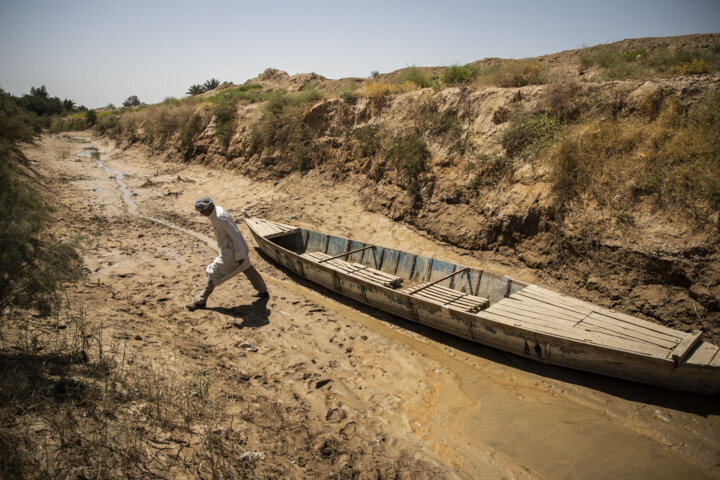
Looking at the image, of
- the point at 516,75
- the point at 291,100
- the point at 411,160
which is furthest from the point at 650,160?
the point at 291,100

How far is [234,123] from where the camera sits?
57.2ft

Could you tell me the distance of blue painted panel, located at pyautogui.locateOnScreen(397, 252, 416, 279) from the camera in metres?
7.74

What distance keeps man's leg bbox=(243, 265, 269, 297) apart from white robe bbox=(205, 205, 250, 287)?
0.73ft

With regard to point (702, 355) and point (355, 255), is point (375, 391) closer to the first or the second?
point (702, 355)

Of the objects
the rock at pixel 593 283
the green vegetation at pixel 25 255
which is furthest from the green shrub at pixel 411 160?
the green vegetation at pixel 25 255

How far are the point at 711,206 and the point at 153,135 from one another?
24417 millimetres

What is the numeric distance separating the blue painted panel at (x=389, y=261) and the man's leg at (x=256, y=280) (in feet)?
8.23

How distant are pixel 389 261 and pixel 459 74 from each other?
6824mm

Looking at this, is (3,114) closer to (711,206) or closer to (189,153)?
(189,153)

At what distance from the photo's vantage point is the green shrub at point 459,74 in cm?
1145

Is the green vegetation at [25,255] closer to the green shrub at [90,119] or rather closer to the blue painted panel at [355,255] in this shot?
the blue painted panel at [355,255]

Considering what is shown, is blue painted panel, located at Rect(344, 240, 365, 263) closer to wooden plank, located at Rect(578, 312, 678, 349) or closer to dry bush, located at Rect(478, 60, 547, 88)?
wooden plank, located at Rect(578, 312, 678, 349)

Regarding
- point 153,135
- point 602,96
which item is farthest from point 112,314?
point 153,135

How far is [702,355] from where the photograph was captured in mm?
4242
